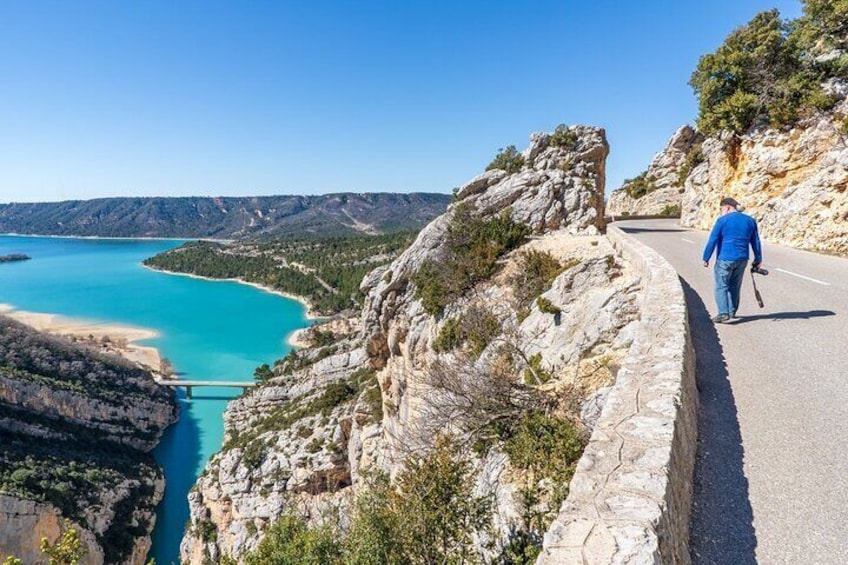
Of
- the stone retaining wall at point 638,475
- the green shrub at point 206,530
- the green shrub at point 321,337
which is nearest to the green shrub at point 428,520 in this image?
the stone retaining wall at point 638,475

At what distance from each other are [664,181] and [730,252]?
40.4 metres

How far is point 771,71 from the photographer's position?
17.6 metres

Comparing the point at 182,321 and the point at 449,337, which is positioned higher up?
the point at 449,337

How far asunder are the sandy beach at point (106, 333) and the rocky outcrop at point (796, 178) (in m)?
56.8

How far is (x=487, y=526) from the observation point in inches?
195

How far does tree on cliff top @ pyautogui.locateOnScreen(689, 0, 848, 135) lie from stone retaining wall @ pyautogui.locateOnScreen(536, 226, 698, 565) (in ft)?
56.1

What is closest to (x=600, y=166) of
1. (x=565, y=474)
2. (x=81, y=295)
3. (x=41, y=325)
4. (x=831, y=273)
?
(x=831, y=273)

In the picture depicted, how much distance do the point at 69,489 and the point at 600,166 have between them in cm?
3395

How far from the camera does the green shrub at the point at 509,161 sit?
1927 cm

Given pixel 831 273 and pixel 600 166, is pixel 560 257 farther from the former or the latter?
pixel 600 166

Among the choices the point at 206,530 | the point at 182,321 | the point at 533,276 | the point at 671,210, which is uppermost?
the point at 671,210

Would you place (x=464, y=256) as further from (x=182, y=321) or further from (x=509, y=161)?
(x=182, y=321)

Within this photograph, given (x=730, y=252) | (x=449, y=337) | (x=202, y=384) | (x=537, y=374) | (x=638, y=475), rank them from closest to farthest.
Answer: (x=638, y=475)
(x=730, y=252)
(x=537, y=374)
(x=449, y=337)
(x=202, y=384)

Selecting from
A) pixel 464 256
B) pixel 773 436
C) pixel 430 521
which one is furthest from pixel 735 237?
pixel 464 256
